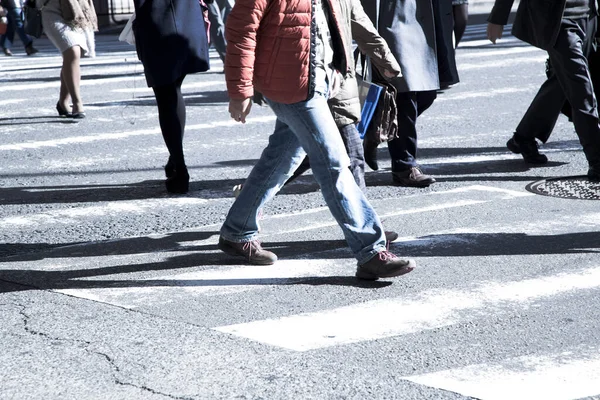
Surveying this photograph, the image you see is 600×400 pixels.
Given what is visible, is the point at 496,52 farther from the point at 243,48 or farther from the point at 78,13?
the point at 243,48

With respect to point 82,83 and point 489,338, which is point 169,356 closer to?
point 489,338

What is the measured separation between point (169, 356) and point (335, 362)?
2.10ft

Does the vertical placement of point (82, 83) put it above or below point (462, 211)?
below

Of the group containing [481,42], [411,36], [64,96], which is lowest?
[481,42]

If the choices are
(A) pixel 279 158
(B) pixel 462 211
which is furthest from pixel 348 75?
(B) pixel 462 211

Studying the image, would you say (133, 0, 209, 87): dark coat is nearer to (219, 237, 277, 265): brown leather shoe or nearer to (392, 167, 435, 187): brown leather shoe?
(392, 167, 435, 187): brown leather shoe

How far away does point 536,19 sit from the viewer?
7703 millimetres

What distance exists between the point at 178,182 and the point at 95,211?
2.25 ft

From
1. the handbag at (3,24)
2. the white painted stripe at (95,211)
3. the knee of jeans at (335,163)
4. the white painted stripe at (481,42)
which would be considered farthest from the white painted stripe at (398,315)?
the handbag at (3,24)

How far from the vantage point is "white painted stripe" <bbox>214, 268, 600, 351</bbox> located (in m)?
4.72

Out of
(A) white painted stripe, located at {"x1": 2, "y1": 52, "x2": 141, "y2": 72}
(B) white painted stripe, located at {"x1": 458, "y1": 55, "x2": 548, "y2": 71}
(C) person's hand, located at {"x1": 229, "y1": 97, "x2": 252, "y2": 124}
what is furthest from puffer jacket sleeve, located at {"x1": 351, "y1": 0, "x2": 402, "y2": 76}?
(A) white painted stripe, located at {"x1": 2, "y1": 52, "x2": 141, "y2": 72}

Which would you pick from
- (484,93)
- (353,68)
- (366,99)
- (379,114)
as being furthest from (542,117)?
(484,93)

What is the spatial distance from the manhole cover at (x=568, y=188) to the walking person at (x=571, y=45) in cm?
10

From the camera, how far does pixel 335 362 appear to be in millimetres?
4371
